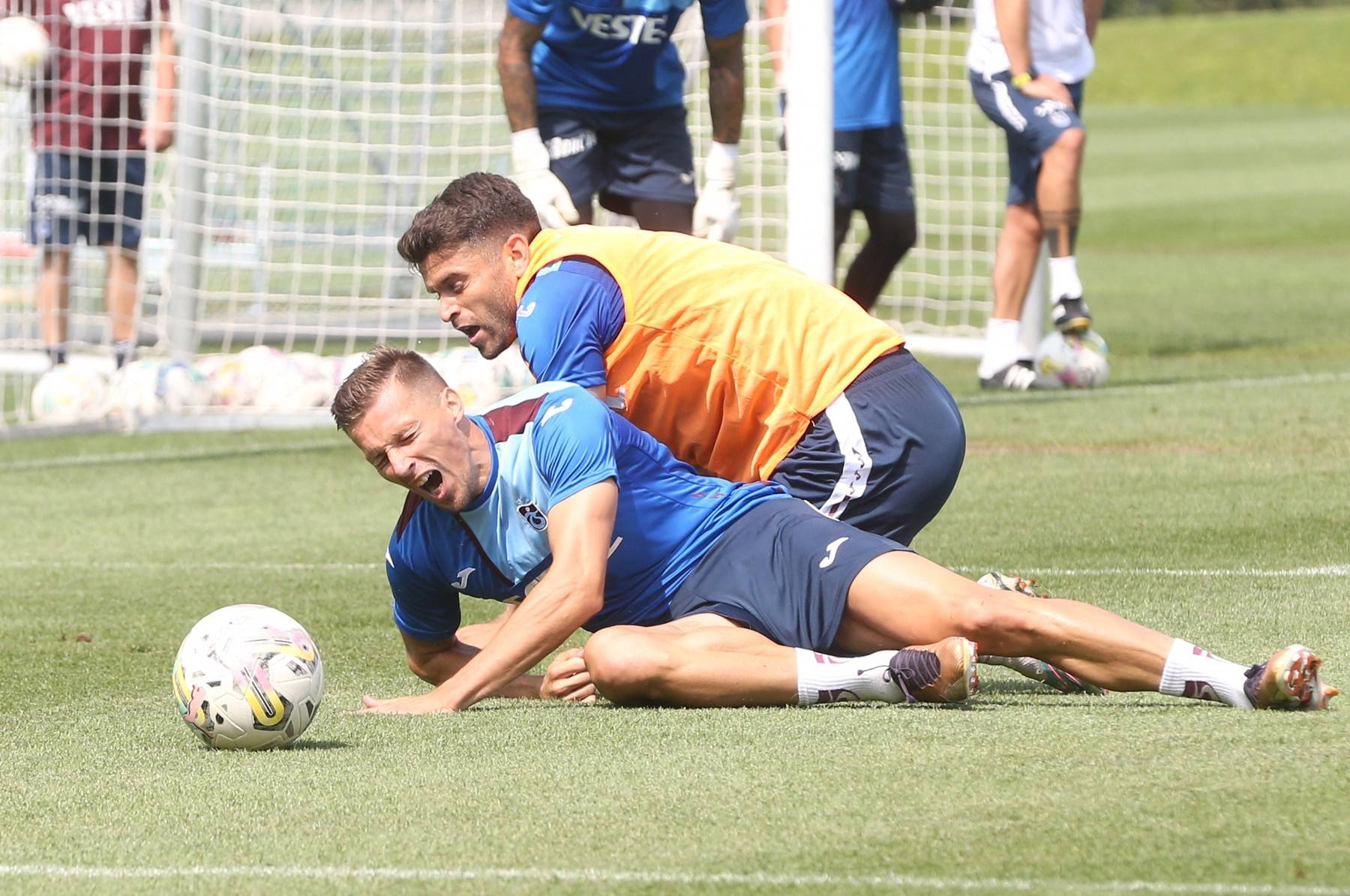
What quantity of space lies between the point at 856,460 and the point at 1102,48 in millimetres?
58052

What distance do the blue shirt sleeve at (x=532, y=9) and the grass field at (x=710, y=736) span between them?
2084 mm

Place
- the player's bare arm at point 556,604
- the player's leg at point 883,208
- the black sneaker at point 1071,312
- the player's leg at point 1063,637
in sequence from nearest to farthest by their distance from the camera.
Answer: the player's leg at point 1063,637 < the player's bare arm at point 556,604 < the black sneaker at point 1071,312 < the player's leg at point 883,208

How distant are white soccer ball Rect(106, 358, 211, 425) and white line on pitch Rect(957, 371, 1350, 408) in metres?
4.09

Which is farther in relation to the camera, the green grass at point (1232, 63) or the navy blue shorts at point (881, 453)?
the green grass at point (1232, 63)

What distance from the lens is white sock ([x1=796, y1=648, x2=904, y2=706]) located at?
4.82 m

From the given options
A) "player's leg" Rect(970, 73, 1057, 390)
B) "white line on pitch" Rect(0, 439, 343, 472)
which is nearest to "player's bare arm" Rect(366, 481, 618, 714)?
"white line on pitch" Rect(0, 439, 343, 472)

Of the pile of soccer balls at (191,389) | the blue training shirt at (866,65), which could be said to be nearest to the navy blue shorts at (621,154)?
the blue training shirt at (866,65)

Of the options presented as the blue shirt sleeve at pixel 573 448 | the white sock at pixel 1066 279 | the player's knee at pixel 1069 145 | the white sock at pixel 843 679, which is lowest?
the white sock at pixel 843 679

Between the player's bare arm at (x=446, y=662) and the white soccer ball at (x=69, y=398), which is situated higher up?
the player's bare arm at (x=446, y=662)

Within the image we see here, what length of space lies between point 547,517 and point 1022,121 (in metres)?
6.70

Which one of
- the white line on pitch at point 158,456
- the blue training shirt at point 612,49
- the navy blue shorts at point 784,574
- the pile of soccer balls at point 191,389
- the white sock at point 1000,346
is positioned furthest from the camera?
the pile of soccer balls at point 191,389

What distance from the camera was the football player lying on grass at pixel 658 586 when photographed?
4727 millimetres

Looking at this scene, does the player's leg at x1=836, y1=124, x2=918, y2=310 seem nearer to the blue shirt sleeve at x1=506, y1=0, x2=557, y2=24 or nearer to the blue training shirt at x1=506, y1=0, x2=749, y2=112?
the blue training shirt at x1=506, y1=0, x2=749, y2=112

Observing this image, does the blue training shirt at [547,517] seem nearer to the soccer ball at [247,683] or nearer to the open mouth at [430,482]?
the open mouth at [430,482]
